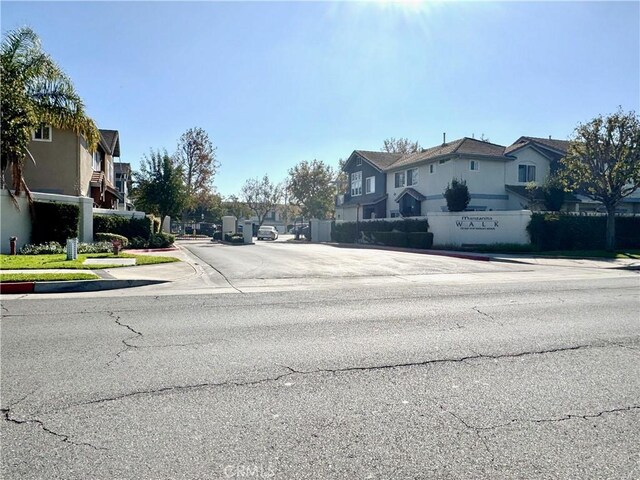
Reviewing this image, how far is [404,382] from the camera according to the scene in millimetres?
4590

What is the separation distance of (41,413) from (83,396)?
411 millimetres

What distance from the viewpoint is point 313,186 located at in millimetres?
67688

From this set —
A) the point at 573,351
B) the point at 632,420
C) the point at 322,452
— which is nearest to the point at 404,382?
the point at 322,452

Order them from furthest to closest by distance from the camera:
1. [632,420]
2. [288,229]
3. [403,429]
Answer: [288,229] → [632,420] → [403,429]

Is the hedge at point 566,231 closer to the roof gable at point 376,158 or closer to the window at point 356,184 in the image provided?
the roof gable at point 376,158

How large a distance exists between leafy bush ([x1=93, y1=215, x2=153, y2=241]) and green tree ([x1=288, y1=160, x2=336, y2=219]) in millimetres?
41851

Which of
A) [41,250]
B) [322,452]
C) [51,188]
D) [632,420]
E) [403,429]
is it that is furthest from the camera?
[51,188]

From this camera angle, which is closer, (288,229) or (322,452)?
(322,452)

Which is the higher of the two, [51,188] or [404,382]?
[51,188]

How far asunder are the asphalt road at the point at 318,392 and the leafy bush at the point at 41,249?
32.7 feet

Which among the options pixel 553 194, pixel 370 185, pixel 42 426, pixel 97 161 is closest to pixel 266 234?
pixel 370 185

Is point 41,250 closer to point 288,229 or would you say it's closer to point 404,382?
point 404,382

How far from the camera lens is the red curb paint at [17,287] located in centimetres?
1010

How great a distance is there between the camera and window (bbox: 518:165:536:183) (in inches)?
1467
